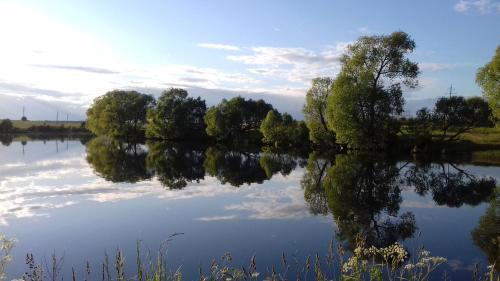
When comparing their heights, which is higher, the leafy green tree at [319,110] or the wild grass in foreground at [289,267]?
the leafy green tree at [319,110]

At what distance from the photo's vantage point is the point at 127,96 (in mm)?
105250

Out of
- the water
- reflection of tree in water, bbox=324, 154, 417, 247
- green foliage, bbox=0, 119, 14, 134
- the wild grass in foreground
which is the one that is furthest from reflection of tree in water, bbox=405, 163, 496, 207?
green foliage, bbox=0, 119, 14, 134

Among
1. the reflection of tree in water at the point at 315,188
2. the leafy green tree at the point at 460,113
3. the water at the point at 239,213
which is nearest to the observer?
the water at the point at 239,213

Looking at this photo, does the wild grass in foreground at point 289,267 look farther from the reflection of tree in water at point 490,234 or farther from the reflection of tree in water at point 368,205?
the reflection of tree in water at point 490,234

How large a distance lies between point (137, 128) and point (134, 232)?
91021 millimetres

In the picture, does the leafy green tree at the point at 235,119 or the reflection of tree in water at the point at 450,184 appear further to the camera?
the leafy green tree at the point at 235,119

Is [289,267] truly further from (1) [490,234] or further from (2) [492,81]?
(2) [492,81]

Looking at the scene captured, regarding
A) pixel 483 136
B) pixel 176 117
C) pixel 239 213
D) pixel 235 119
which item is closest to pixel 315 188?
pixel 239 213

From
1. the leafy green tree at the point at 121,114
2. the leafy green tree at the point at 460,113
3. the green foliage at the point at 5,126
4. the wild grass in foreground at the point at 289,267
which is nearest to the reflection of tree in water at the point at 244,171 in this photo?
the wild grass in foreground at the point at 289,267

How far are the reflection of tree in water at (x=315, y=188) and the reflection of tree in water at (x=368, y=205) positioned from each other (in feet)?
1.20

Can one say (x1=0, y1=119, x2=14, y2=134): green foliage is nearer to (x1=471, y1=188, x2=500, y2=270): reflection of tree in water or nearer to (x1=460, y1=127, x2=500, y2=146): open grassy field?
(x1=460, y1=127, x2=500, y2=146): open grassy field

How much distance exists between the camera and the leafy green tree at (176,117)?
8819cm

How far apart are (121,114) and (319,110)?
54011mm

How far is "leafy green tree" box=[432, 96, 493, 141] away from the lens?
58.3 meters
